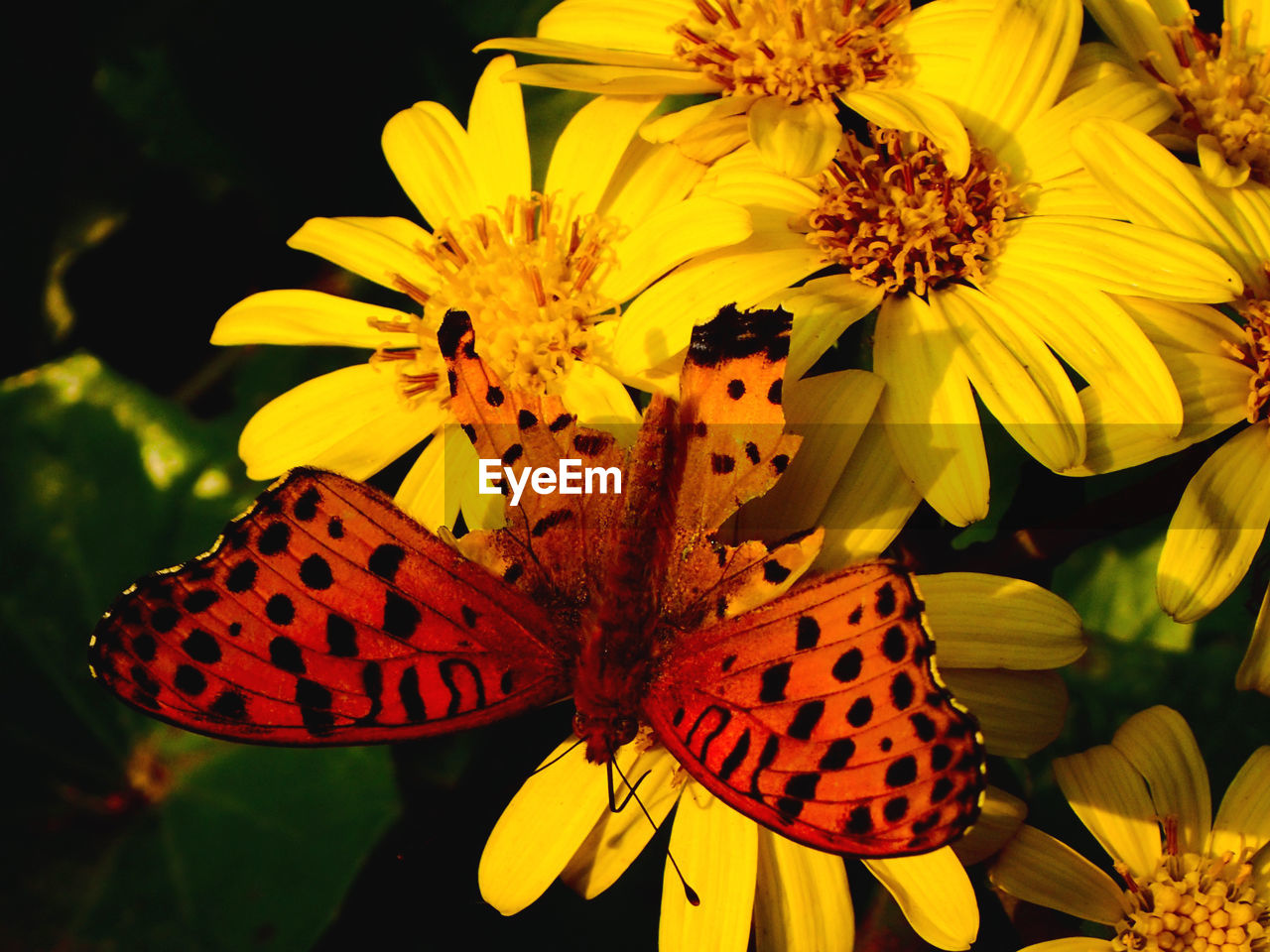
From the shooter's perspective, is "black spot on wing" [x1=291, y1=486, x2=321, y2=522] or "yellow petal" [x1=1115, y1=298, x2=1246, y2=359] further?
"yellow petal" [x1=1115, y1=298, x2=1246, y2=359]

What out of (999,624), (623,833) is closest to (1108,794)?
(999,624)

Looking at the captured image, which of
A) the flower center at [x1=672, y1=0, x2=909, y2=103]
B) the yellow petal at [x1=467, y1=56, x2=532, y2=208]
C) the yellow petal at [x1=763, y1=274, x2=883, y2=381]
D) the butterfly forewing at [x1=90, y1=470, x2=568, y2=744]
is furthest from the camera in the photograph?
the yellow petal at [x1=467, y1=56, x2=532, y2=208]

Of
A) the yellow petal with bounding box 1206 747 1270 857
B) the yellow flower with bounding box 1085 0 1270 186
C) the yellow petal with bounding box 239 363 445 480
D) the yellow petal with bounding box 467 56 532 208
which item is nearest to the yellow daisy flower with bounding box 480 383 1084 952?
the yellow petal with bounding box 1206 747 1270 857

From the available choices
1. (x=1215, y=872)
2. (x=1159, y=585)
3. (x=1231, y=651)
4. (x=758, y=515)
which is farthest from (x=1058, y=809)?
(x=758, y=515)

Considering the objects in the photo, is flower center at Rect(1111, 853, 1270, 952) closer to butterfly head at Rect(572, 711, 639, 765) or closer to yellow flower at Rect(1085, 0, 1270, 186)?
butterfly head at Rect(572, 711, 639, 765)

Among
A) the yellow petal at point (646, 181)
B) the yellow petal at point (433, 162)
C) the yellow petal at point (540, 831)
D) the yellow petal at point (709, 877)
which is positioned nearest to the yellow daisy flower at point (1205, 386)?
the yellow petal at point (646, 181)

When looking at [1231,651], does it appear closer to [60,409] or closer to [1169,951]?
[1169,951]
